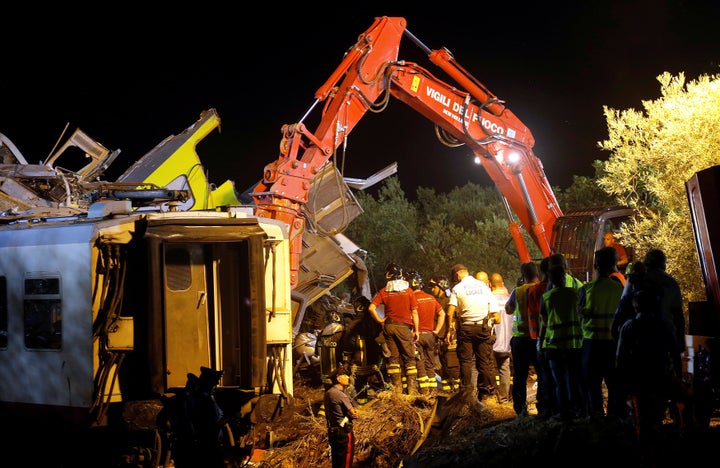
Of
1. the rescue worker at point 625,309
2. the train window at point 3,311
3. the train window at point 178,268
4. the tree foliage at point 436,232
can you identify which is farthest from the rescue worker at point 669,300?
the tree foliage at point 436,232

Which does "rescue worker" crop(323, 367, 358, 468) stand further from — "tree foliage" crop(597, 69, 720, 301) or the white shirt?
"tree foliage" crop(597, 69, 720, 301)

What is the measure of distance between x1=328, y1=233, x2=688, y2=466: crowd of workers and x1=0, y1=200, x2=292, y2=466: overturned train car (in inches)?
102

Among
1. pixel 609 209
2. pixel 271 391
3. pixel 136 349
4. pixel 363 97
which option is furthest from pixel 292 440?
pixel 609 209

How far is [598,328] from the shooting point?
22.0ft

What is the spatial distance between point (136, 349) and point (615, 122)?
9.32 m

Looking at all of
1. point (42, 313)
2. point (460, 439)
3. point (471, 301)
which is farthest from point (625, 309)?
point (42, 313)

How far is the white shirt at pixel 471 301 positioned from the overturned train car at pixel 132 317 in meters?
2.50

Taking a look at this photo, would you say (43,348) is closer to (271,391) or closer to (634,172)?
(271,391)

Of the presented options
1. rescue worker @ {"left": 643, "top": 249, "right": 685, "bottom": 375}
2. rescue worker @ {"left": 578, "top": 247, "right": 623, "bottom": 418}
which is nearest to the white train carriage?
rescue worker @ {"left": 578, "top": 247, "right": 623, "bottom": 418}

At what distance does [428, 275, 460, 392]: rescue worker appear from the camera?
11547mm

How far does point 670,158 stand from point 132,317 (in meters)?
8.81

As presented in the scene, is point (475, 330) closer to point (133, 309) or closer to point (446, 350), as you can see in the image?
point (446, 350)

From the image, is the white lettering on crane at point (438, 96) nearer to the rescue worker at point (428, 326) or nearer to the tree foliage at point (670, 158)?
the tree foliage at point (670, 158)

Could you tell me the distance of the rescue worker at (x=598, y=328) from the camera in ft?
22.0
